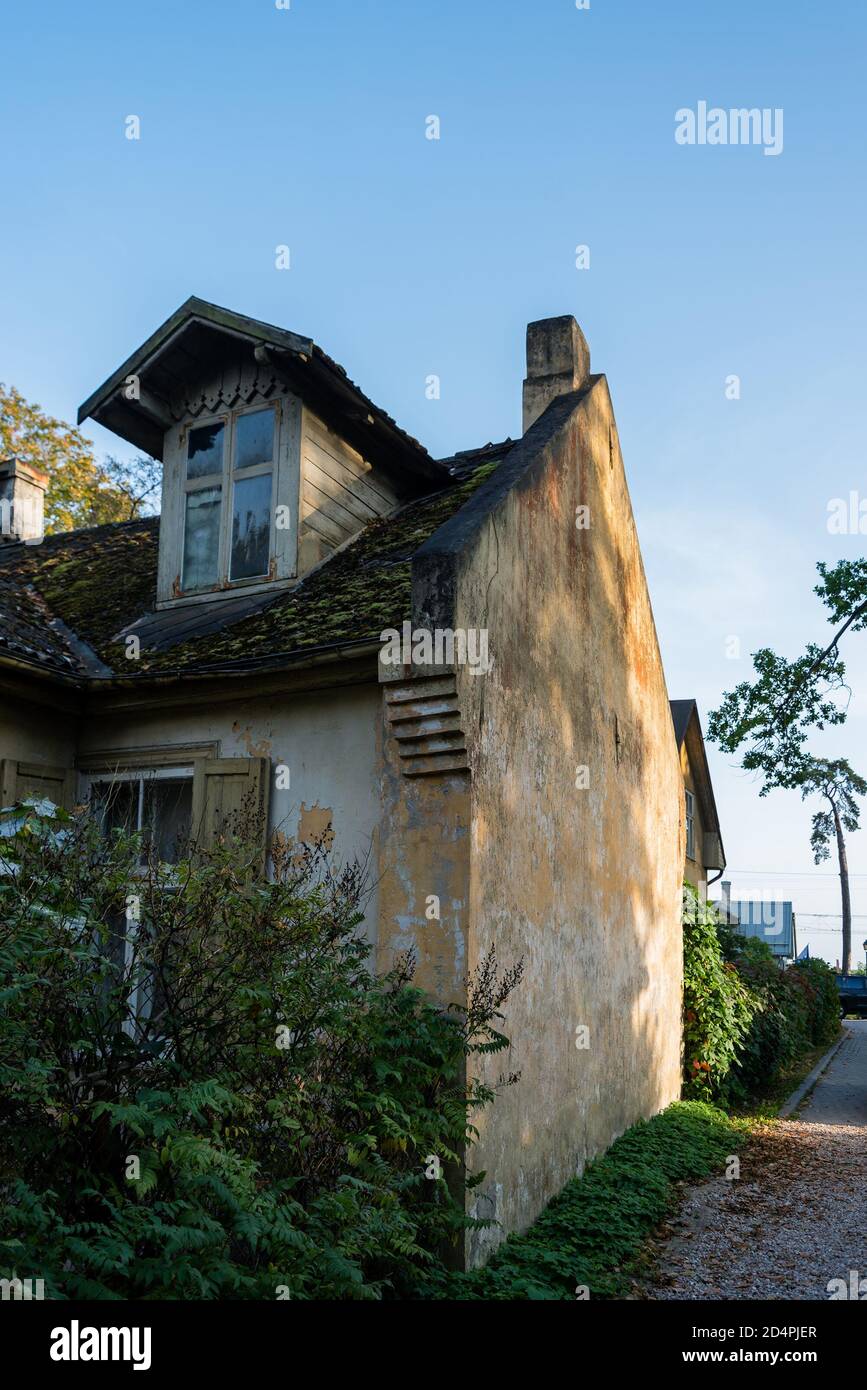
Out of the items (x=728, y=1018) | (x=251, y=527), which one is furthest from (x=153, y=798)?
(x=728, y=1018)

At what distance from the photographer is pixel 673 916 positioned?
13.2m

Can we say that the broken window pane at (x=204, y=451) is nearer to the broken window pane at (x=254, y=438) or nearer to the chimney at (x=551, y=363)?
the broken window pane at (x=254, y=438)

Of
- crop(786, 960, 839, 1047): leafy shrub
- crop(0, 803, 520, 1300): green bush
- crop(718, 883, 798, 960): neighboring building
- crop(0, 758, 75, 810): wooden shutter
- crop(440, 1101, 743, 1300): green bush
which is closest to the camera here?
crop(0, 803, 520, 1300): green bush

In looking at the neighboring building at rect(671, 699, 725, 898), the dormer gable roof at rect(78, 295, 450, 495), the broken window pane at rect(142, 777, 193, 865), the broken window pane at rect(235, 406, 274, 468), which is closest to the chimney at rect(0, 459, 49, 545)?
the dormer gable roof at rect(78, 295, 450, 495)

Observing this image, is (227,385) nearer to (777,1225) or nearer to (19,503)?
(19,503)

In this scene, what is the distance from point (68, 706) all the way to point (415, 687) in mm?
3317

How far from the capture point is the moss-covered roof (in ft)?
25.1

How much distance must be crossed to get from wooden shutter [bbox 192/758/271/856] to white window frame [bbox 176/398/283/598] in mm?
2160

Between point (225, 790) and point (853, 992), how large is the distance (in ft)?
111

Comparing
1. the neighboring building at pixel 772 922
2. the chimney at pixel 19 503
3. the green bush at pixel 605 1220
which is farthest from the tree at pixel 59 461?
the neighboring building at pixel 772 922

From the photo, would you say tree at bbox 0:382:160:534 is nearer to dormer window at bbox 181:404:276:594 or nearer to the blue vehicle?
dormer window at bbox 181:404:276:594

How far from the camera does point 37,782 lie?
8.15m

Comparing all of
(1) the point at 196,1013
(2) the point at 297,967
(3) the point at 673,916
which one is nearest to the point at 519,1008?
(2) the point at 297,967

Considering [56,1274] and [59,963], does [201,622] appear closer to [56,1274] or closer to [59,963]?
[59,963]
